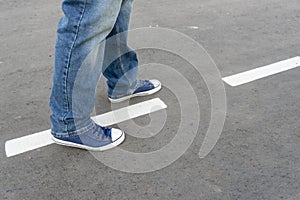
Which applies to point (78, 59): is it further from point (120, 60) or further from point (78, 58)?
point (120, 60)

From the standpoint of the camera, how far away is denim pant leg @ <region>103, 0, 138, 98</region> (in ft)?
8.26

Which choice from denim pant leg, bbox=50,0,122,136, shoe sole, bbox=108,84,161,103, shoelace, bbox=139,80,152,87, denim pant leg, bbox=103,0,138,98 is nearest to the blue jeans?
denim pant leg, bbox=50,0,122,136

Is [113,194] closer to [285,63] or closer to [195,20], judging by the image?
[285,63]

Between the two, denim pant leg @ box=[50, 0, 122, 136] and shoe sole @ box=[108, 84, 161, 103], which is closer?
denim pant leg @ box=[50, 0, 122, 136]

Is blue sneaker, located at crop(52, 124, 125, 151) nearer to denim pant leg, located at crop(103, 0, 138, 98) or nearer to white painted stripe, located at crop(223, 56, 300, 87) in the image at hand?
denim pant leg, located at crop(103, 0, 138, 98)

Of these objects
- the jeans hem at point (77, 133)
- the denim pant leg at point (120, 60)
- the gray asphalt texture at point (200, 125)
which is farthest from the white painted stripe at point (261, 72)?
the jeans hem at point (77, 133)

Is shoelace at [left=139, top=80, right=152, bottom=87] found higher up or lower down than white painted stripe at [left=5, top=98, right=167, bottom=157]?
higher up

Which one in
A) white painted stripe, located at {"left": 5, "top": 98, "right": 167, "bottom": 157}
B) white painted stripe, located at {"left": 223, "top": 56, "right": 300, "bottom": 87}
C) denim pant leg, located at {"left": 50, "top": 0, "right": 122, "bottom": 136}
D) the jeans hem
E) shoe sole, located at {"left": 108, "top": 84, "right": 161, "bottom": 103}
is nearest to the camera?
denim pant leg, located at {"left": 50, "top": 0, "right": 122, "bottom": 136}

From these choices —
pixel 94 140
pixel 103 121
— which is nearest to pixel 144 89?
pixel 103 121

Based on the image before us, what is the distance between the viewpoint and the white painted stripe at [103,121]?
2371 millimetres

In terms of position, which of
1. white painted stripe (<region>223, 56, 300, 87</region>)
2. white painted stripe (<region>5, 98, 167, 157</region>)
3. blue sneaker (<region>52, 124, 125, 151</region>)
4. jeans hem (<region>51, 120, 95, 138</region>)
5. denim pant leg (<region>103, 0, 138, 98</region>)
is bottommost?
white painted stripe (<region>223, 56, 300, 87</region>)

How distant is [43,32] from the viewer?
382cm

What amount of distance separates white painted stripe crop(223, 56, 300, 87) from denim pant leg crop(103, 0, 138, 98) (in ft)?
2.50

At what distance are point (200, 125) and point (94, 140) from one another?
0.66m
